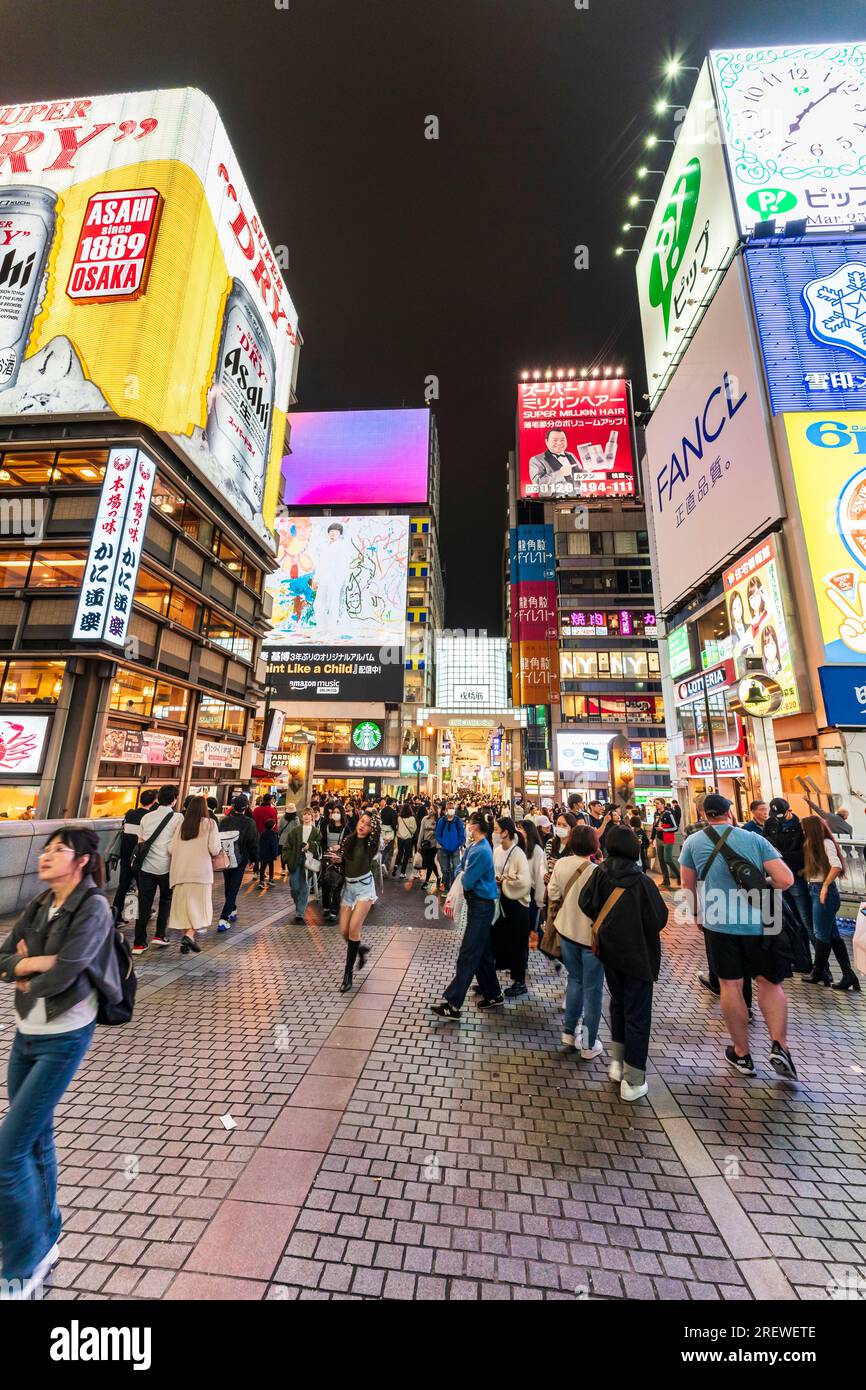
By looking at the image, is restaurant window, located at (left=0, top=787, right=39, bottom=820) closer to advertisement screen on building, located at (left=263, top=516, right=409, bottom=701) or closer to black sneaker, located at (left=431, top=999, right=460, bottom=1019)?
black sneaker, located at (left=431, top=999, right=460, bottom=1019)

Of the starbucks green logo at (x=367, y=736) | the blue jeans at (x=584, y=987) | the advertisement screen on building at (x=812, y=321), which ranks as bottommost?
the blue jeans at (x=584, y=987)

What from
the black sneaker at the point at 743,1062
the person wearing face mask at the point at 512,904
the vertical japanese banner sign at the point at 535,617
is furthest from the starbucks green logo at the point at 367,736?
the black sneaker at the point at 743,1062

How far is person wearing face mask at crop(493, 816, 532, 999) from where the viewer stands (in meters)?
6.19

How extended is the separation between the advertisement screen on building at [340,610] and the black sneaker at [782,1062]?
35.4m

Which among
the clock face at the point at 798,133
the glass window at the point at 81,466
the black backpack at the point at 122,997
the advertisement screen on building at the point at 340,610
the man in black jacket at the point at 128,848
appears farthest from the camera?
the advertisement screen on building at the point at 340,610

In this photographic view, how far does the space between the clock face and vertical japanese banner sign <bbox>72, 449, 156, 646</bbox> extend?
24.4 m

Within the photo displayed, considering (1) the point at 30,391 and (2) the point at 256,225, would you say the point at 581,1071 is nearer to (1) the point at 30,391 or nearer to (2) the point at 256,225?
(1) the point at 30,391

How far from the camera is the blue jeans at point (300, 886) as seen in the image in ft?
30.2

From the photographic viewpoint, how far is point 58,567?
17.9 metres

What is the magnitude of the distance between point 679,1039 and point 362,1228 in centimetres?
390

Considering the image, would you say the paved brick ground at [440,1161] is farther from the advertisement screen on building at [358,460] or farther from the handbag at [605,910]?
the advertisement screen on building at [358,460]

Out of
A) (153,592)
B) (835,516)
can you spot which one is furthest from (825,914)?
(153,592)

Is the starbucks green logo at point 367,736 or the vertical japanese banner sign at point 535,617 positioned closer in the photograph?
the starbucks green logo at point 367,736

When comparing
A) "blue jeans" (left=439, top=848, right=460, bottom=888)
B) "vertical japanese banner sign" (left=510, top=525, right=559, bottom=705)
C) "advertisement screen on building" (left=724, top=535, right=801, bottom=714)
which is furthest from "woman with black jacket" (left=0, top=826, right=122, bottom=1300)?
"vertical japanese banner sign" (left=510, top=525, right=559, bottom=705)
